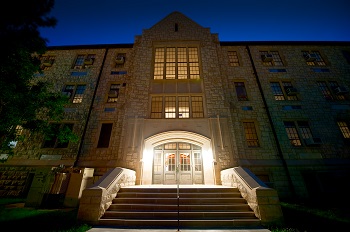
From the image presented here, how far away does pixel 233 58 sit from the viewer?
14.9 metres

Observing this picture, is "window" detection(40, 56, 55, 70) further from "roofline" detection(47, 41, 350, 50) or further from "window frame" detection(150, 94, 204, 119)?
"window frame" detection(150, 94, 204, 119)

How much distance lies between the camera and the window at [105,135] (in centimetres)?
1148

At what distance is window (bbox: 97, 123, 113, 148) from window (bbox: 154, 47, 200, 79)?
5.59m

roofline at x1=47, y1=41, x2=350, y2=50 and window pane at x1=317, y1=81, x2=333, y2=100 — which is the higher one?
roofline at x1=47, y1=41, x2=350, y2=50

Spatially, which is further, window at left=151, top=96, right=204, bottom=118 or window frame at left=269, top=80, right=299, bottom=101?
window frame at left=269, top=80, right=299, bottom=101

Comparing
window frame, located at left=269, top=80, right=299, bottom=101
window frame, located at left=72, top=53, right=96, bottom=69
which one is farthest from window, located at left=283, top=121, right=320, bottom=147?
window frame, located at left=72, top=53, right=96, bottom=69

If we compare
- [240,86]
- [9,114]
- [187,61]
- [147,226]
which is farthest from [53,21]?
[240,86]

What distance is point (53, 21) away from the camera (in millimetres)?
8953

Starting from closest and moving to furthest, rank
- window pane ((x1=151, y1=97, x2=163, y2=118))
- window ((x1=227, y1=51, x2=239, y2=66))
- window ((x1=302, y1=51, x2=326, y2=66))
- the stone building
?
the stone building → window pane ((x1=151, y1=97, x2=163, y2=118)) → window ((x1=302, y1=51, x2=326, y2=66)) → window ((x1=227, y1=51, x2=239, y2=66))

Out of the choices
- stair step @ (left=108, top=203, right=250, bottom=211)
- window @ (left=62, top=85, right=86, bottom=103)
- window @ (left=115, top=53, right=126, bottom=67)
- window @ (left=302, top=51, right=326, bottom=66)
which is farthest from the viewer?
window @ (left=302, top=51, right=326, bottom=66)

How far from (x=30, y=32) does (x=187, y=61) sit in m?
10.5

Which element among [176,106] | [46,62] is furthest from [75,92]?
[176,106]

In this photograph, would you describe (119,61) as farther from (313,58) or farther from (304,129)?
(313,58)

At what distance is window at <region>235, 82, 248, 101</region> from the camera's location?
12.9m
